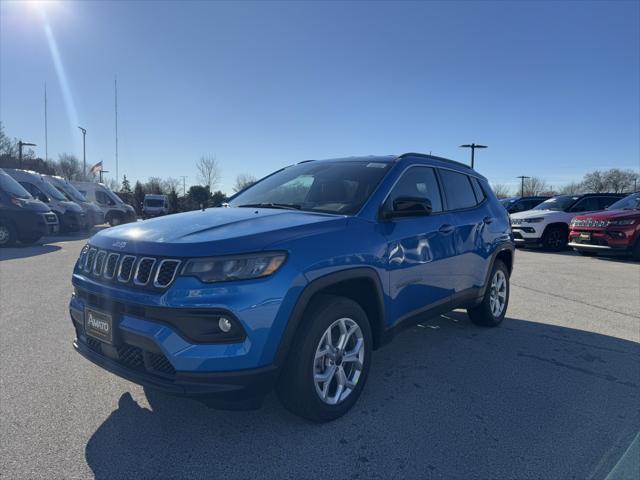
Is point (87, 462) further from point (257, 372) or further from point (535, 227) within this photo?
point (535, 227)

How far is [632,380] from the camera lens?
369 cm

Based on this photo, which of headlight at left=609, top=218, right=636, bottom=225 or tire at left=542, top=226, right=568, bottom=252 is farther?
tire at left=542, top=226, right=568, bottom=252

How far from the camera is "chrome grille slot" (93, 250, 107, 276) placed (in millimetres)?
2736

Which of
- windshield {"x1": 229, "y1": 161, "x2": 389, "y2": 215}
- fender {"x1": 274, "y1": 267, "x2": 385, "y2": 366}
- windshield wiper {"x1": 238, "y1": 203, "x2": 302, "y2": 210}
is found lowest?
fender {"x1": 274, "y1": 267, "x2": 385, "y2": 366}

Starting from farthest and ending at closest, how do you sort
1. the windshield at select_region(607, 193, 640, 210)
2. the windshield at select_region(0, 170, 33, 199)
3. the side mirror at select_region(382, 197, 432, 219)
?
the windshield at select_region(0, 170, 33, 199) < the windshield at select_region(607, 193, 640, 210) < the side mirror at select_region(382, 197, 432, 219)

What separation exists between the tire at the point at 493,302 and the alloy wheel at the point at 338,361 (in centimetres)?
238

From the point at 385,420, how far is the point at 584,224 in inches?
433

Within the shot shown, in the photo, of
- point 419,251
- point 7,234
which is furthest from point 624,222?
point 7,234

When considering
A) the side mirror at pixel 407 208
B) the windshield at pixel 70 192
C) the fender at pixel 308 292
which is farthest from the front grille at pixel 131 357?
the windshield at pixel 70 192

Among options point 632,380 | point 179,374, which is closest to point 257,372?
point 179,374

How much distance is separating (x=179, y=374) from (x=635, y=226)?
12084mm

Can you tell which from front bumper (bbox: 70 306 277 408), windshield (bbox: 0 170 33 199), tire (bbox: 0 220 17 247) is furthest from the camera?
windshield (bbox: 0 170 33 199)

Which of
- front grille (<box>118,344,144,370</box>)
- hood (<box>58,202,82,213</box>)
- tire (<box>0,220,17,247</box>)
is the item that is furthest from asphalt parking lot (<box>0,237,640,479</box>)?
hood (<box>58,202,82,213</box>)

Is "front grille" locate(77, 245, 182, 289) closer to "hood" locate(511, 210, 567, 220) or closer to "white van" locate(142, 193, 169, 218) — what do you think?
"hood" locate(511, 210, 567, 220)
